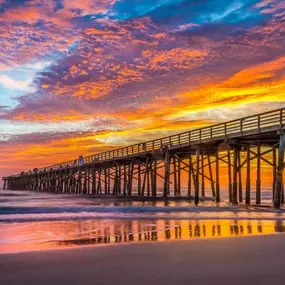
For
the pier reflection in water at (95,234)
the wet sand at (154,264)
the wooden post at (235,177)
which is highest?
the wooden post at (235,177)

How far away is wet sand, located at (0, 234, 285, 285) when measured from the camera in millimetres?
4883

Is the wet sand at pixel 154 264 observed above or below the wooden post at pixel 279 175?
below

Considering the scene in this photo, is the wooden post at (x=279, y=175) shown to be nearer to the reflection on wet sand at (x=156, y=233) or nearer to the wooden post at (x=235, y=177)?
the wooden post at (x=235, y=177)

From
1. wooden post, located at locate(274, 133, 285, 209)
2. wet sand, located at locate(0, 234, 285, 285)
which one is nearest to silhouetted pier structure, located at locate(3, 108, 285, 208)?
wooden post, located at locate(274, 133, 285, 209)

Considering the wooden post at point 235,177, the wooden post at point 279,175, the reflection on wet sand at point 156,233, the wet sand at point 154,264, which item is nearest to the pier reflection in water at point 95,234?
the reflection on wet sand at point 156,233

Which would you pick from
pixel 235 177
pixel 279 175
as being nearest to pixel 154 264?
pixel 279 175

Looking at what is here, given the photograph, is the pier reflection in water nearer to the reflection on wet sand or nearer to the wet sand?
the reflection on wet sand

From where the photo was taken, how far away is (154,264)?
19.1ft

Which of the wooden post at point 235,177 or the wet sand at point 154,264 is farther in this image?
the wooden post at point 235,177

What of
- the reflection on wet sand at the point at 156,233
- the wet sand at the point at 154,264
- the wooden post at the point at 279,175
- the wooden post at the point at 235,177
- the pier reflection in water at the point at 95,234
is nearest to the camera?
the wet sand at the point at 154,264

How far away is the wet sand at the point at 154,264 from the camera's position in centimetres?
488

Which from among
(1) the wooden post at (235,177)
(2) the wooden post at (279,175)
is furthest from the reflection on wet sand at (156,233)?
(1) the wooden post at (235,177)

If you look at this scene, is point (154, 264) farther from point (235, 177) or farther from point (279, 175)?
point (235, 177)

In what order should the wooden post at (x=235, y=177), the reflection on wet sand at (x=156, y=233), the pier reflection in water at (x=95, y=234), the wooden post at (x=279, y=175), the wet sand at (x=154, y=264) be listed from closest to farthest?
the wet sand at (x=154, y=264)
the pier reflection in water at (x=95, y=234)
the reflection on wet sand at (x=156, y=233)
the wooden post at (x=279, y=175)
the wooden post at (x=235, y=177)
